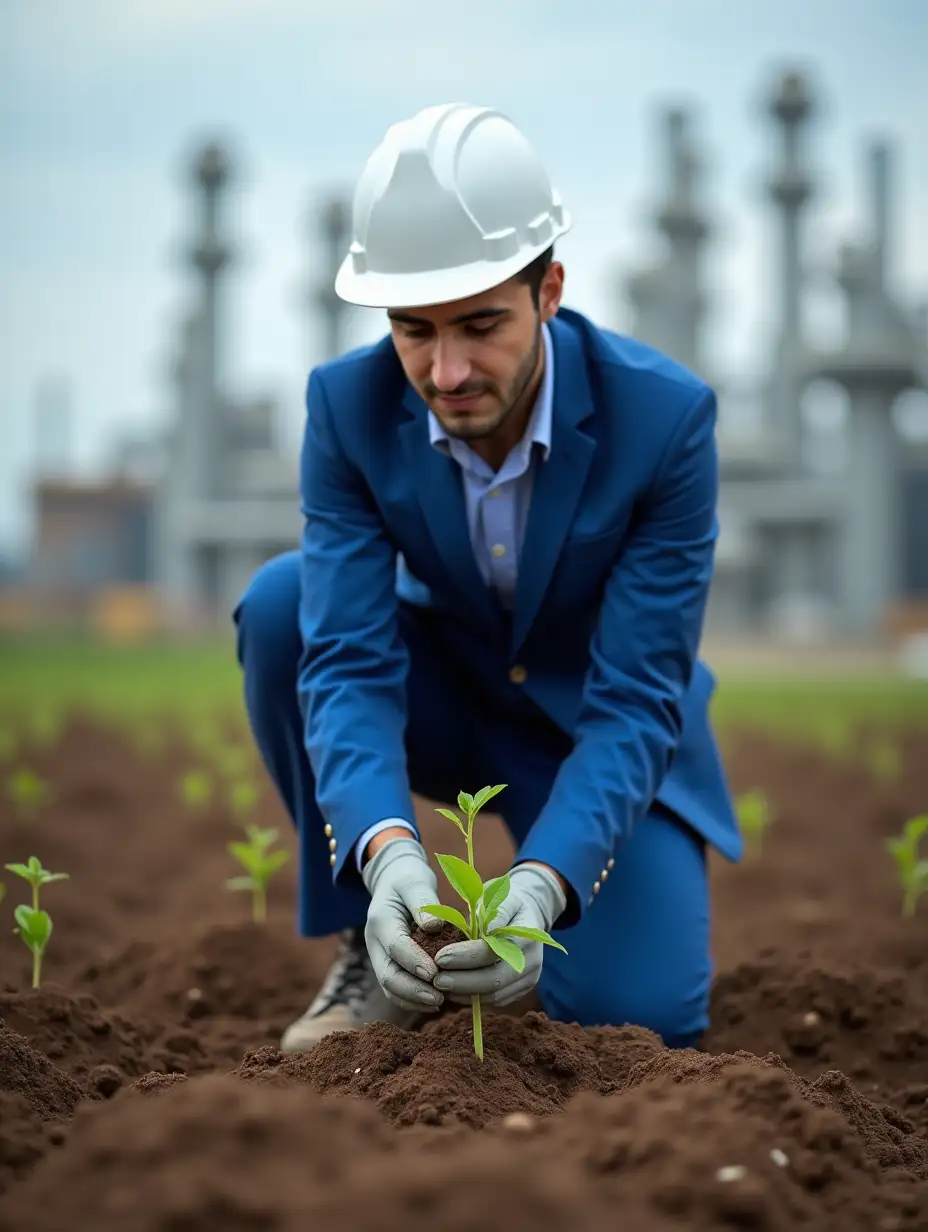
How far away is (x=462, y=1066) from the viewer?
187cm

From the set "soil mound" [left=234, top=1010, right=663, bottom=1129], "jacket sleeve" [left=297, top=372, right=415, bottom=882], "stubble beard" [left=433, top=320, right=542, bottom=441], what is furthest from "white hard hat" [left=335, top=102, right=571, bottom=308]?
"soil mound" [left=234, top=1010, right=663, bottom=1129]

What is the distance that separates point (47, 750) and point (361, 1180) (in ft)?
19.5

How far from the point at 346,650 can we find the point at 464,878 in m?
0.83

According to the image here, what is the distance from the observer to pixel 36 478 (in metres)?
30.2

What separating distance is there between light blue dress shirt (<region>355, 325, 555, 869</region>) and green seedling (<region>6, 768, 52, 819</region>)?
2.07 m

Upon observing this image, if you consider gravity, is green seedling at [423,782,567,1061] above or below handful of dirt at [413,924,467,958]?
above

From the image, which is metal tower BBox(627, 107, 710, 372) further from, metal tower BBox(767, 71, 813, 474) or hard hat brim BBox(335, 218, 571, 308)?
hard hat brim BBox(335, 218, 571, 308)

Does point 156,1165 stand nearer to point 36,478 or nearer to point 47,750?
point 47,750

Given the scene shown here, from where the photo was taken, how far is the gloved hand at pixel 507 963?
1940 mm

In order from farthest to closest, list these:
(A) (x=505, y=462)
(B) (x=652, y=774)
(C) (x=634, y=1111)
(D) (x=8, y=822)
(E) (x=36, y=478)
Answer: (E) (x=36, y=478) → (D) (x=8, y=822) → (A) (x=505, y=462) → (B) (x=652, y=774) → (C) (x=634, y=1111)

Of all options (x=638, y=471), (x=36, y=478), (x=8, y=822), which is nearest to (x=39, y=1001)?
(x=638, y=471)

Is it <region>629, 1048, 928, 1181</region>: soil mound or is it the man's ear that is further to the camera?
the man's ear

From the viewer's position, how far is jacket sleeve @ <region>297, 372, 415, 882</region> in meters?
2.37

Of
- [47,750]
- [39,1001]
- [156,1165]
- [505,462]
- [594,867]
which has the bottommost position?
[47,750]
